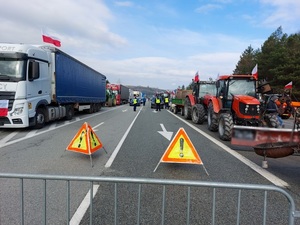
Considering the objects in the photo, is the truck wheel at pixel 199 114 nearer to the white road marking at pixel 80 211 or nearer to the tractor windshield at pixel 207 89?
the tractor windshield at pixel 207 89

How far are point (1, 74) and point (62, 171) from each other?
695cm

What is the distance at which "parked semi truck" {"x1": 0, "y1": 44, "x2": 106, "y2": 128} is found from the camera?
1100 cm

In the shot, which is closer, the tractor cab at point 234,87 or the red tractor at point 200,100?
the tractor cab at point 234,87

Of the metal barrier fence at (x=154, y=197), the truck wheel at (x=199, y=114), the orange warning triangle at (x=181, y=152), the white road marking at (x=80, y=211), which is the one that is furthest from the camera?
the truck wheel at (x=199, y=114)

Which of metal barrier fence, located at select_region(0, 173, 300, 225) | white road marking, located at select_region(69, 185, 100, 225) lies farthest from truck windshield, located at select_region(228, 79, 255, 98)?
white road marking, located at select_region(69, 185, 100, 225)

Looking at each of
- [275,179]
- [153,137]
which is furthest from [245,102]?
[275,179]

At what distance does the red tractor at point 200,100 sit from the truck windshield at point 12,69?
9.25m

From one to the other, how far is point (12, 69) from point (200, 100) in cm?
1059

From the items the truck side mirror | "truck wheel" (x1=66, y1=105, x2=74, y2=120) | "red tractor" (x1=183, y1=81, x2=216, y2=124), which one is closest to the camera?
the truck side mirror

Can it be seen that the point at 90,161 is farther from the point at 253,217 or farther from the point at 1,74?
the point at 1,74

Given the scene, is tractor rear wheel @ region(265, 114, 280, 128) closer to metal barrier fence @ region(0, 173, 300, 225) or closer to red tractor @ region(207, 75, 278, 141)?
red tractor @ region(207, 75, 278, 141)

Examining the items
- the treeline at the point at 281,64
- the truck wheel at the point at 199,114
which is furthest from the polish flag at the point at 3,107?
the treeline at the point at 281,64

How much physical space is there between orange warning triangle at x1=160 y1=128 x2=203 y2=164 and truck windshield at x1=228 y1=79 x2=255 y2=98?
244 inches

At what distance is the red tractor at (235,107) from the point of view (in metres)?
10.2
